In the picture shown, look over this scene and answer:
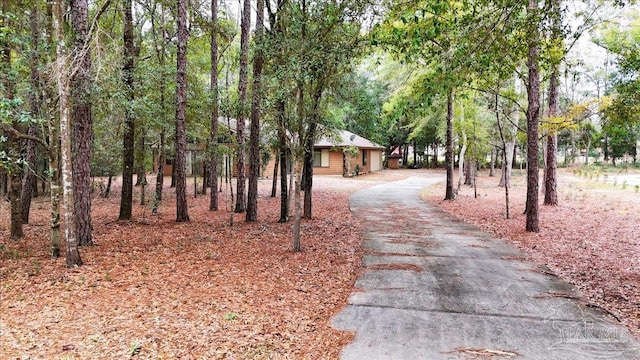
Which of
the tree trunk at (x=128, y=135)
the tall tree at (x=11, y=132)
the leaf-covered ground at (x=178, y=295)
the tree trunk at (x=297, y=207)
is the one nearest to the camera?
the leaf-covered ground at (x=178, y=295)

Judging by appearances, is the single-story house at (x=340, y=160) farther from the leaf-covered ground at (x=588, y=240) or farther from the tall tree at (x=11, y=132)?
the tall tree at (x=11, y=132)

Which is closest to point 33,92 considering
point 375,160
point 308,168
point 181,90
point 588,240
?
point 181,90

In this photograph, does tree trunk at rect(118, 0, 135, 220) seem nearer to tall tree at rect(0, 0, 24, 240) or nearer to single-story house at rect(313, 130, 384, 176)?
tall tree at rect(0, 0, 24, 240)

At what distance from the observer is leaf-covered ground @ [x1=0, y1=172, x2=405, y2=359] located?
395 centimetres

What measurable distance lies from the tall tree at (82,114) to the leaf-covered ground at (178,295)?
769mm

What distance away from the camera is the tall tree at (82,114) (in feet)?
21.3

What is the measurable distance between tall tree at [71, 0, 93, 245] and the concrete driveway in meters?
5.70

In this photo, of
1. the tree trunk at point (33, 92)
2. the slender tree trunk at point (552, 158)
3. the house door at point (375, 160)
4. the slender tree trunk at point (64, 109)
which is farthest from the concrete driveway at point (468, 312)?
the house door at point (375, 160)

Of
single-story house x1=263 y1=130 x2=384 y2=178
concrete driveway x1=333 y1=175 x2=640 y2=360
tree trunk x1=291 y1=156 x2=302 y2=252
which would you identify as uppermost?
single-story house x1=263 y1=130 x2=384 y2=178

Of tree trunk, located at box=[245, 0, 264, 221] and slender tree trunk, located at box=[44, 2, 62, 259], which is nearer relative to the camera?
slender tree trunk, located at box=[44, 2, 62, 259]

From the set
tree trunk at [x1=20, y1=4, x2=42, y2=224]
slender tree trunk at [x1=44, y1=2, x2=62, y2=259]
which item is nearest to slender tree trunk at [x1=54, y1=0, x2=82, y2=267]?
slender tree trunk at [x1=44, y1=2, x2=62, y2=259]

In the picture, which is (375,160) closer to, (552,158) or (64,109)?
(552,158)

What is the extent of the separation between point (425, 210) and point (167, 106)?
9496 mm

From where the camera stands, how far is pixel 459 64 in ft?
20.1
